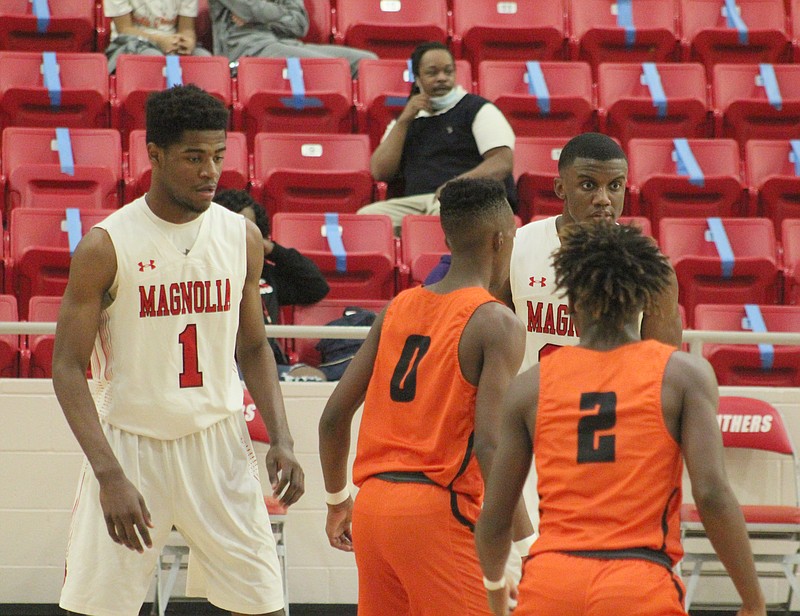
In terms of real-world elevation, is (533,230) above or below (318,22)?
below

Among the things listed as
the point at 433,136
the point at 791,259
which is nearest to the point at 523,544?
the point at 433,136

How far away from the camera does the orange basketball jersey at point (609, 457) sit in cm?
267

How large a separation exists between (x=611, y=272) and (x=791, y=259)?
5014mm

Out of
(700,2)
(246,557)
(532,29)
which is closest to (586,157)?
(246,557)

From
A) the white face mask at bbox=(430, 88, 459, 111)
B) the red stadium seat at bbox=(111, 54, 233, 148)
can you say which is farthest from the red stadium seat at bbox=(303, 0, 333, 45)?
the white face mask at bbox=(430, 88, 459, 111)

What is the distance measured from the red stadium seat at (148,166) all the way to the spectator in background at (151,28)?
3.68 ft

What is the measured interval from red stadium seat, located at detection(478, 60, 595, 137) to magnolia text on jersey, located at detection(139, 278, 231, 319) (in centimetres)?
461

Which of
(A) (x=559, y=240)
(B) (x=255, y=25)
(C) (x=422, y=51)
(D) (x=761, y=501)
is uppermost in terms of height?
(B) (x=255, y=25)

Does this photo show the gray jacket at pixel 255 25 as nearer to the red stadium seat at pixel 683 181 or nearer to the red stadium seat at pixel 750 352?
the red stadium seat at pixel 683 181

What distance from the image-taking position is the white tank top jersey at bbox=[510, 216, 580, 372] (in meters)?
4.25

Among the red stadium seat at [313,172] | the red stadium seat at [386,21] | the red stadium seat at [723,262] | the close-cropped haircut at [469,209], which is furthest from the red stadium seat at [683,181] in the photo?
the close-cropped haircut at [469,209]

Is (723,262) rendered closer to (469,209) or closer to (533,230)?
(533,230)

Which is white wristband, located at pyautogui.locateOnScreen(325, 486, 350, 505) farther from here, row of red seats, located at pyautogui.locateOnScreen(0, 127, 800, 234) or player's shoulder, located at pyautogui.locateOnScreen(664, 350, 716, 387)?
row of red seats, located at pyautogui.locateOnScreen(0, 127, 800, 234)

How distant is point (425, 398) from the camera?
337 cm
